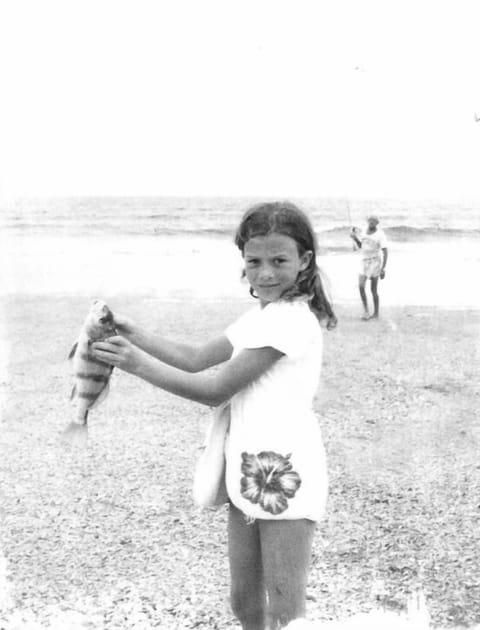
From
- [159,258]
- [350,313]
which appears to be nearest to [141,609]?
[350,313]

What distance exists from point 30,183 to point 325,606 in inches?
128

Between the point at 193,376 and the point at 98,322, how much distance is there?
0.25 meters

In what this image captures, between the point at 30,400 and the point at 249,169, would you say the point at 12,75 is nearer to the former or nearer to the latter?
the point at 249,169

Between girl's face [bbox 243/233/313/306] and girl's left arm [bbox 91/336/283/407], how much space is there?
0.52ft

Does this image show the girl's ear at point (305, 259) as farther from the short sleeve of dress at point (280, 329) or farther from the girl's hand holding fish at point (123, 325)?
the girl's hand holding fish at point (123, 325)

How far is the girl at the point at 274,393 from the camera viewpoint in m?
1.70

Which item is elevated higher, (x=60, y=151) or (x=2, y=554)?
(x=60, y=151)

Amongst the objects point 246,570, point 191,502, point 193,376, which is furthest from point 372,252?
point 193,376

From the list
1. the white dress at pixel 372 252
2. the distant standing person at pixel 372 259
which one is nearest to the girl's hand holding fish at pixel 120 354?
the distant standing person at pixel 372 259

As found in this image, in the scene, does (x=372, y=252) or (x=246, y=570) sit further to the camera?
(x=372, y=252)

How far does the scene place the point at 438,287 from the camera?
27.6 feet

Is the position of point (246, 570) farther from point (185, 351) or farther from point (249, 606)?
point (185, 351)

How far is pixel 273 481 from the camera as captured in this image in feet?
5.58

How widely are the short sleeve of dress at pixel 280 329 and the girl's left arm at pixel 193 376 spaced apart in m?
0.02
